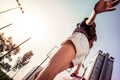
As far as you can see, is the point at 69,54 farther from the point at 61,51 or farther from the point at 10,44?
the point at 10,44

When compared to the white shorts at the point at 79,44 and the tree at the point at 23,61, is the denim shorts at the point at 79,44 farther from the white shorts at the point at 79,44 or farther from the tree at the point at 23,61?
the tree at the point at 23,61

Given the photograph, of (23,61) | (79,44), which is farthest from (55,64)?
(23,61)

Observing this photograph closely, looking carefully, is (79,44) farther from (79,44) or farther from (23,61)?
(23,61)

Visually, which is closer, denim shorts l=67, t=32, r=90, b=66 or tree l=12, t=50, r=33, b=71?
denim shorts l=67, t=32, r=90, b=66

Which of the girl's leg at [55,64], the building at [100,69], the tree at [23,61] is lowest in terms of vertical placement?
the building at [100,69]

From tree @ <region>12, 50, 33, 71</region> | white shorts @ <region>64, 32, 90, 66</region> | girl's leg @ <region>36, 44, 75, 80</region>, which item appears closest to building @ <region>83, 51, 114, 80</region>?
tree @ <region>12, 50, 33, 71</region>

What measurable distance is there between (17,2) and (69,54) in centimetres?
2327

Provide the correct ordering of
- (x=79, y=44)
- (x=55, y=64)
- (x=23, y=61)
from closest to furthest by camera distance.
A: (x=55, y=64)
(x=79, y=44)
(x=23, y=61)

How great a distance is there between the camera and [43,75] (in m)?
1.10

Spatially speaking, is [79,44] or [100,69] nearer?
[79,44]

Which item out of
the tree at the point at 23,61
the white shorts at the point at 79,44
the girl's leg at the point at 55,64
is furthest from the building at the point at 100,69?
the girl's leg at the point at 55,64

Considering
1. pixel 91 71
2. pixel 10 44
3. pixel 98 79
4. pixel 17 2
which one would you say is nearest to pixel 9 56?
pixel 10 44

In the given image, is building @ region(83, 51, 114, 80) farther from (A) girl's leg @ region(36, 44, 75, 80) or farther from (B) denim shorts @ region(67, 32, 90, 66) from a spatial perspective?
(A) girl's leg @ region(36, 44, 75, 80)

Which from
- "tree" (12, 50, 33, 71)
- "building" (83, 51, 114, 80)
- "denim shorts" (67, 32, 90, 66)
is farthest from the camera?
"building" (83, 51, 114, 80)
